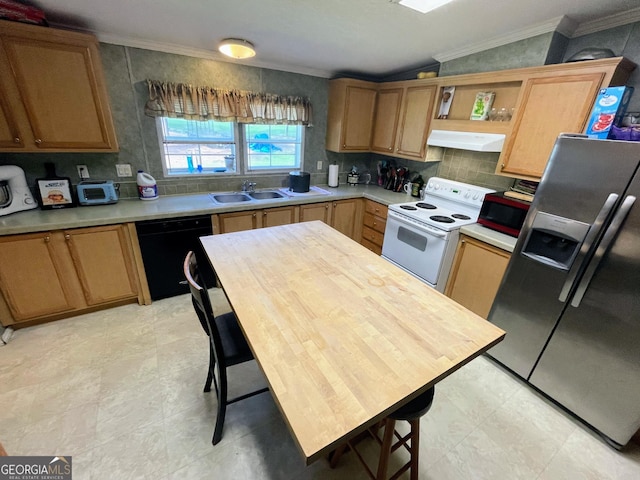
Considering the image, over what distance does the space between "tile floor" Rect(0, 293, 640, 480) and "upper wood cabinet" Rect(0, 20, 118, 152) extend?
5.11 ft

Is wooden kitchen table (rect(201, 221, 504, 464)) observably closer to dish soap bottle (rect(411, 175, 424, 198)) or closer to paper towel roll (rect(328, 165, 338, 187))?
dish soap bottle (rect(411, 175, 424, 198))

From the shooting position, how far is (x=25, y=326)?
218 centimetres

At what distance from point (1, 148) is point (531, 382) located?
163 inches

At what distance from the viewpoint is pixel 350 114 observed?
10.9 feet

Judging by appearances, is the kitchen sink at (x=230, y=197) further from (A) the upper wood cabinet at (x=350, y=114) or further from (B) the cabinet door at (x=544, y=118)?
(B) the cabinet door at (x=544, y=118)

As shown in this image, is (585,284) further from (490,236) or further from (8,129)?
(8,129)

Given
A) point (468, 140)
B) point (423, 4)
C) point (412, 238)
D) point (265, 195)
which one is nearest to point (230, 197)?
point (265, 195)

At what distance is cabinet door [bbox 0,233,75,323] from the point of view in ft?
6.32

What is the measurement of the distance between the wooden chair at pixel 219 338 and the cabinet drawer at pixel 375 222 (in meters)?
2.09

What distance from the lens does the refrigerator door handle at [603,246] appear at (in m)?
1.35

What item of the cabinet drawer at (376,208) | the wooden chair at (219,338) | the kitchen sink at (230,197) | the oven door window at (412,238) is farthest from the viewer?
the cabinet drawer at (376,208)

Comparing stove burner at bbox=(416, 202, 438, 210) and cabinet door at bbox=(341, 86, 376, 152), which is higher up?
cabinet door at bbox=(341, 86, 376, 152)

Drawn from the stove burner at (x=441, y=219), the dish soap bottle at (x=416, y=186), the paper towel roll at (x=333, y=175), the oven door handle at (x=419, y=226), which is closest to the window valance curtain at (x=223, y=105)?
the paper towel roll at (x=333, y=175)

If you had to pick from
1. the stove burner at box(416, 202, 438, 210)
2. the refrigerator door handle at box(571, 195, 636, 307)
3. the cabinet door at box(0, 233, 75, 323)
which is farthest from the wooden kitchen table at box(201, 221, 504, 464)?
the stove burner at box(416, 202, 438, 210)
